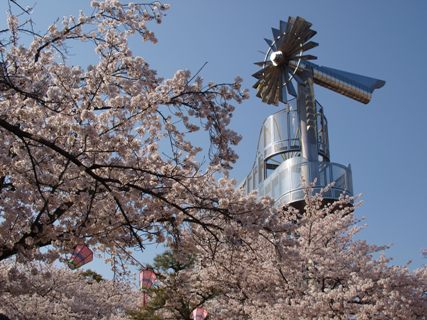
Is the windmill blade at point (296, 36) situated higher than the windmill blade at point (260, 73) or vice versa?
the windmill blade at point (296, 36)

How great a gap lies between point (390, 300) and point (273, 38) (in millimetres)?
→ 14073

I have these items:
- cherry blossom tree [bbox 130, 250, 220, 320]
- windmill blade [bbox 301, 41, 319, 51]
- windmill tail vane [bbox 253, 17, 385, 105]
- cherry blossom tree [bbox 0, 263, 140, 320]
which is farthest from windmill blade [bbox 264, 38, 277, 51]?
cherry blossom tree [bbox 0, 263, 140, 320]

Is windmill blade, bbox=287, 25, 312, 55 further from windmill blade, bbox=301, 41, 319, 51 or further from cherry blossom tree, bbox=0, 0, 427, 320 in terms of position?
cherry blossom tree, bbox=0, 0, 427, 320

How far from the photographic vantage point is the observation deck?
19.3 metres

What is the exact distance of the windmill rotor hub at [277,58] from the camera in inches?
850

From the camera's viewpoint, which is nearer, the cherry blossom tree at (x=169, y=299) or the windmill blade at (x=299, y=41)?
the cherry blossom tree at (x=169, y=299)

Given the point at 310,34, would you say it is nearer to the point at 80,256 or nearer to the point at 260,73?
the point at 260,73

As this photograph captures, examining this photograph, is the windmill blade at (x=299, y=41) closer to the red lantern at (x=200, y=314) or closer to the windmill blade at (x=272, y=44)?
the windmill blade at (x=272, y=44)

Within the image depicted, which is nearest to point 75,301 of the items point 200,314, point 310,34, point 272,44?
point 200,314

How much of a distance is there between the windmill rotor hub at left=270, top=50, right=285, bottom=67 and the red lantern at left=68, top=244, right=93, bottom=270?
53.3 ft

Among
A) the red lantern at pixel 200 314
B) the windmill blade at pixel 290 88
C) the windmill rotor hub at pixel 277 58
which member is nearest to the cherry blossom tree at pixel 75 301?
the red lantern at pixel 200 314

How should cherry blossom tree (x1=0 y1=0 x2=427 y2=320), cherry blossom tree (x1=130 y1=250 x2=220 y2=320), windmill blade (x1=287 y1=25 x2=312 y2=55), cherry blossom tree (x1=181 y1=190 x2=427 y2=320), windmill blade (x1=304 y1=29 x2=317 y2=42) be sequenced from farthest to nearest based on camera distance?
windmill blade (x1=287 y1=25 x2=312 y2=55) < windmill blade (x1=304 y1=29 x2=317 y2=42) < cherry blossom tree (x1=130 y1=250 x2=220 y2=320) < cherry blossom tree (x1=181 y1=190 x2=427 y2=320) < cherry blossom tree (x1=0 y1=0 x2=427 y2=320)

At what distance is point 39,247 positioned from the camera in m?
6.00

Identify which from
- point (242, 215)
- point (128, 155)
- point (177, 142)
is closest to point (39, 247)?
point (128, 155)
